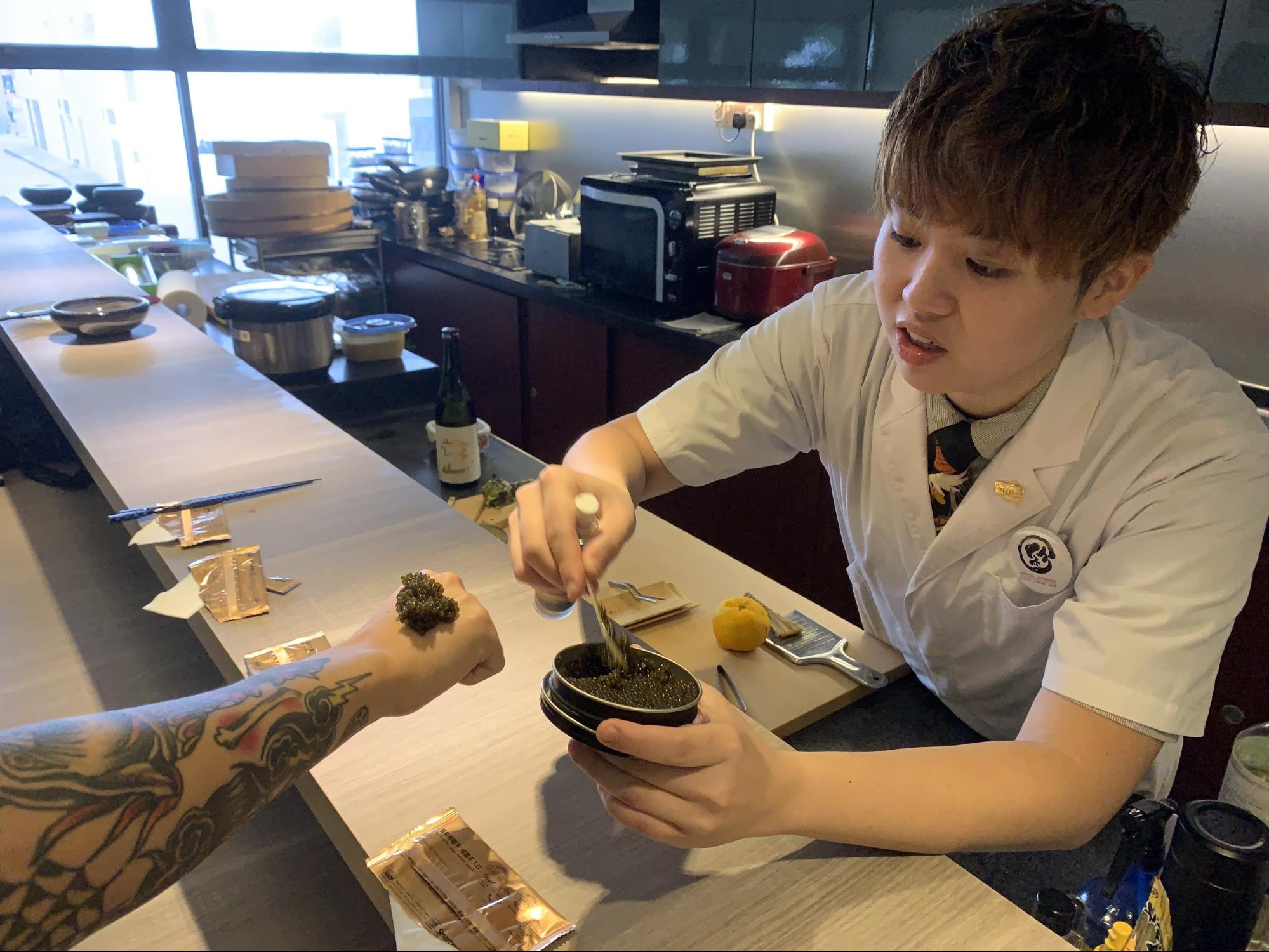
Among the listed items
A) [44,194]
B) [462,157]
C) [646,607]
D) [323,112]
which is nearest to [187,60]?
[323,112]

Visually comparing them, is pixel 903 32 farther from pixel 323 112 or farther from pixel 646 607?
pixel 323 112

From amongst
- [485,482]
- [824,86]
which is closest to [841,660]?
[485,482]

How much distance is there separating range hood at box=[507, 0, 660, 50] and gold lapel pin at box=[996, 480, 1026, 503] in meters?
2.51

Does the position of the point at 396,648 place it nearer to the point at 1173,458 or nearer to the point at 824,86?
the point at 1173,458

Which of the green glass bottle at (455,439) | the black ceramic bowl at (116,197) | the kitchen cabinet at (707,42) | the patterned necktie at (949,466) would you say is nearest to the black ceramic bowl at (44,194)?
the black ceramic bowl at (116,197)

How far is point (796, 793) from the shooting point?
688mm

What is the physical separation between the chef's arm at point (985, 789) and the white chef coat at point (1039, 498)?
33 mm

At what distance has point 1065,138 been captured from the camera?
82cm

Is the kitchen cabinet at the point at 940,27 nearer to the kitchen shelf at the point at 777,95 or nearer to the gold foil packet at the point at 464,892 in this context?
the kitchen shelf at the point at 777,95

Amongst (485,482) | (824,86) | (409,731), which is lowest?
(485,482)

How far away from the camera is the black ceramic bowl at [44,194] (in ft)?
11.6

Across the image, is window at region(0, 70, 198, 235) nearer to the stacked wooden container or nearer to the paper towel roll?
the stacked wooden container

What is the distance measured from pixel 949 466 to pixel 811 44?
1.76 meters

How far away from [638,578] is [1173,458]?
2.24ft
